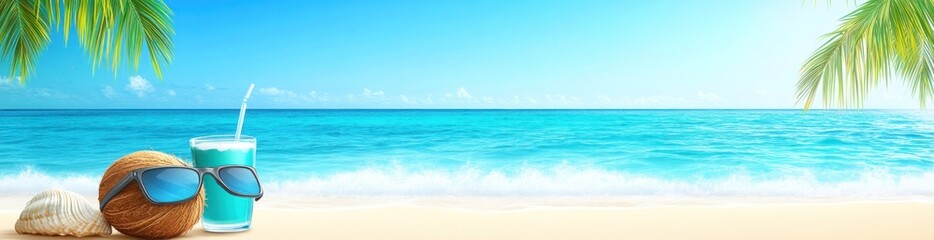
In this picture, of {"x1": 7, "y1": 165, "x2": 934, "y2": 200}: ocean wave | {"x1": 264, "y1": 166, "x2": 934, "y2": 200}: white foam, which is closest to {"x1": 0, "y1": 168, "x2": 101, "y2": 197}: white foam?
{"x1": 7, "y1": 165, "x2": 934, "y2": 200}: ocean wave

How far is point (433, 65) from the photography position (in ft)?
82.5

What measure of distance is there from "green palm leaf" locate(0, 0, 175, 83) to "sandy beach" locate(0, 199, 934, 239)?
1.48 metres

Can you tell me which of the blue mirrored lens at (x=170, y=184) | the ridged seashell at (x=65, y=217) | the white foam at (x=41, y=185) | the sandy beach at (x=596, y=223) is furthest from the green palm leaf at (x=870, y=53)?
the white foam at (x=41, y=185)

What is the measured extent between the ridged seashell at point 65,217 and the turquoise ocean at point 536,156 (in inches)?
152

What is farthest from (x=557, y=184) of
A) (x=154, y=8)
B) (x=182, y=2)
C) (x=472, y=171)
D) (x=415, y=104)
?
(x=182, y=2)

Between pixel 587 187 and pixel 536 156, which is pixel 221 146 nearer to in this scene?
pixel 587 187

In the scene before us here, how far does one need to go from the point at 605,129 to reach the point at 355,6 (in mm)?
13211

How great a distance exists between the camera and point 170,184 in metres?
2.61

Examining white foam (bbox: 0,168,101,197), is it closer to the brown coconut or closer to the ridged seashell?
the ridged seashell

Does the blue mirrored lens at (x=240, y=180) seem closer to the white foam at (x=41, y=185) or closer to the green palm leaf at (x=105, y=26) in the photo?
the green palm leaf at (x=105, y=26)

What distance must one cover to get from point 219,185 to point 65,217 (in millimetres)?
582

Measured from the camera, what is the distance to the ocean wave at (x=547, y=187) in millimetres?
6738

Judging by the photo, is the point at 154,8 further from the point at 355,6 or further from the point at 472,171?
the point at 355,6

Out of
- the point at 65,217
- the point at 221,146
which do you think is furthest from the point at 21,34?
the point at 221,146
